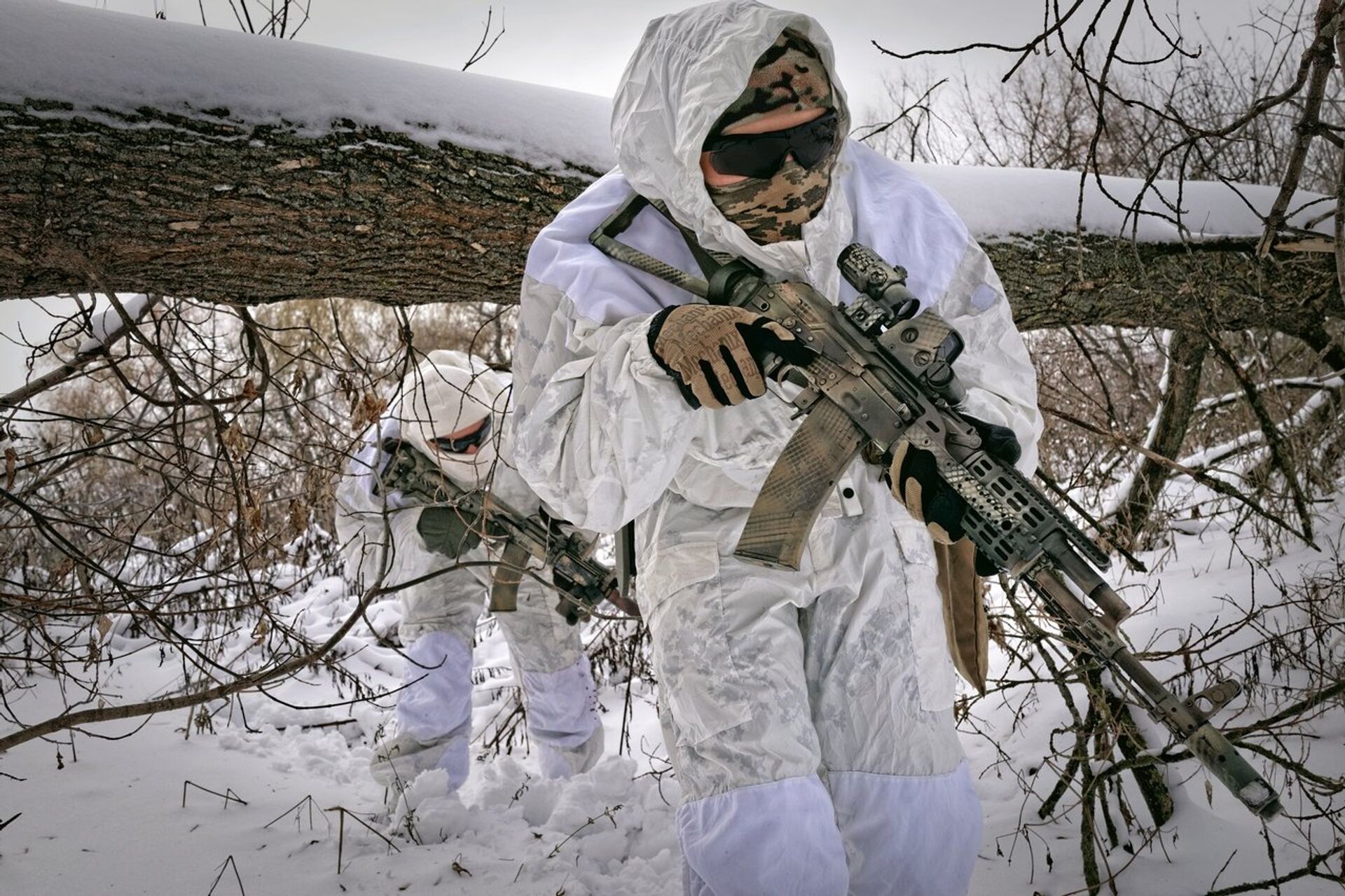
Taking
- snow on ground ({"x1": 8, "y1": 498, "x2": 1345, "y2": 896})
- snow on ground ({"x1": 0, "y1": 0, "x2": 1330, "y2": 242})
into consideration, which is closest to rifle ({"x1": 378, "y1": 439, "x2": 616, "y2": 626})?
snow on ground ({"x1": 8, "y1": 498, "x2": 1345, "y2": 896})

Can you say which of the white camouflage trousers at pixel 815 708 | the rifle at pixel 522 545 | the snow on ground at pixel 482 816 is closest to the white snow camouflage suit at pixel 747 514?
the white camouflage trousers at pixel 815 708

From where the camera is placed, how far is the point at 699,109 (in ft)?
6.13

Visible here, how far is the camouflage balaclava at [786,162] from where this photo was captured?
191 cm

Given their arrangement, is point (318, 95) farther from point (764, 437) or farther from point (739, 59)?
point (764, 437)

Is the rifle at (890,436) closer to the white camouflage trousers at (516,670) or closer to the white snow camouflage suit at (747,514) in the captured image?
the white snow camouflage suit at (747,514)

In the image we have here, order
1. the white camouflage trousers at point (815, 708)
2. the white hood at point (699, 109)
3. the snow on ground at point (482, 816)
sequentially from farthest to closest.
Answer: the snow on ground at point (482, 816), the white hood at point (699, 109), the white camouflage trousers at point (815, 708)

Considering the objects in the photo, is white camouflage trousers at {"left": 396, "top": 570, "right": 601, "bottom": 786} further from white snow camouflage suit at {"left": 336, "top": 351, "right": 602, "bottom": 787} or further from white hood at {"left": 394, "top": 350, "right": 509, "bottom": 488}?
white hood at {"left": 394, "top": 350, "right": 509, "bottom": 488}

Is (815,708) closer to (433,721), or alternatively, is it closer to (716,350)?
(716,350)

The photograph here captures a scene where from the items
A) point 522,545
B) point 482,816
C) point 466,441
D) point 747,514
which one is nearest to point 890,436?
point 747,514

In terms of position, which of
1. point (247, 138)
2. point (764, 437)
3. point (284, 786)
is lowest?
point (284, 786)

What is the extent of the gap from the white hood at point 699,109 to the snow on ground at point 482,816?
60.5 inches

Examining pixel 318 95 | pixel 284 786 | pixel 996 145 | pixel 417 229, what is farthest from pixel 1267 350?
pixel 284 786

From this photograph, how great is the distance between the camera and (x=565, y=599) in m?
3.89

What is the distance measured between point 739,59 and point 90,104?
156cm
